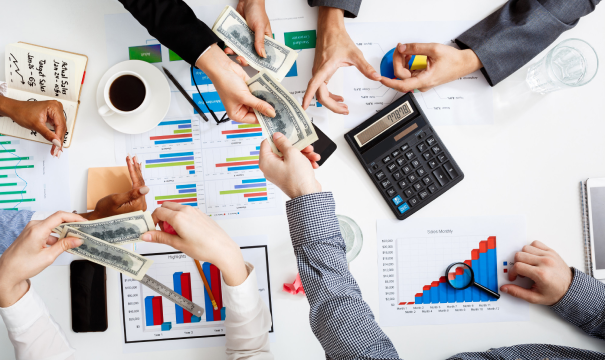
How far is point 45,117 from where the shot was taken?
1.05 m

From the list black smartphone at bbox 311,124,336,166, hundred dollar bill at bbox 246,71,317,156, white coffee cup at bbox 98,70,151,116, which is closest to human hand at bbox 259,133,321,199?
hundred dollar bill at bbox 246,71,317,156

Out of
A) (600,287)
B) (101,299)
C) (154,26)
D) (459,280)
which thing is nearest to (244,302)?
(101,299)

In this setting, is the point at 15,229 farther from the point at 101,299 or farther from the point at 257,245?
the point at 257,245

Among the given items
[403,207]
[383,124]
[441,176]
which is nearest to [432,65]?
[383,124]

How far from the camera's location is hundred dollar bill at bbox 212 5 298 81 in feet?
3.34

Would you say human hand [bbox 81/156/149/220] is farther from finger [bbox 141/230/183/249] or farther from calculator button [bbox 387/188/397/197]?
calculator button [bbox 387/188/397/197]

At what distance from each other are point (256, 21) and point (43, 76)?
2.33 ft

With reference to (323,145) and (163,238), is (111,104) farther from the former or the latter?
(323,145)

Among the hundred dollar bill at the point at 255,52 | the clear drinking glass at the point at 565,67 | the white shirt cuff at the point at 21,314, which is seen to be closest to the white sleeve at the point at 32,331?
the white shirt cuff at the point at 21,314

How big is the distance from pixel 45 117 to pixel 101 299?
59 cm

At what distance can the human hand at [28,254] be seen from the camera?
2.85 feet

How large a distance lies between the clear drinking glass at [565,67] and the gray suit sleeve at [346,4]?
623 mm

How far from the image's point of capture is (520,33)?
42.3 inches

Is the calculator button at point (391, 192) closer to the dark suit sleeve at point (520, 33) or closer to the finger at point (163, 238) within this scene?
the dark suit sleeve at point (520, 33)
